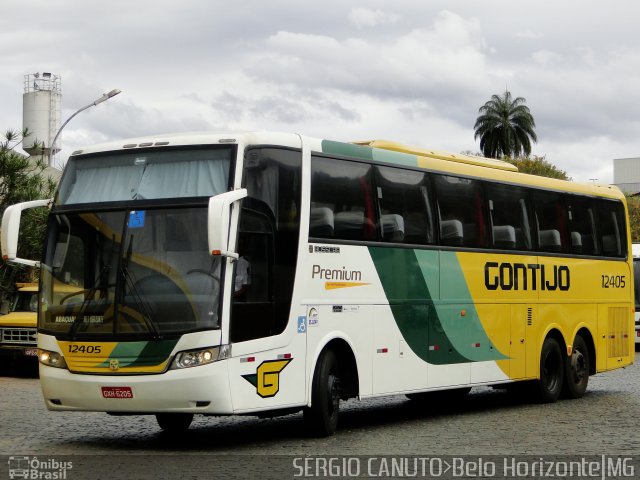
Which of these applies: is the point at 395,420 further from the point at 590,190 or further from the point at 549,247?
the point at 590,190

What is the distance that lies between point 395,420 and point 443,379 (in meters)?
0.84

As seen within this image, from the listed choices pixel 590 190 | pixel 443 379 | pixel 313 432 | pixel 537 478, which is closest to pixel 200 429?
pixel 313 432

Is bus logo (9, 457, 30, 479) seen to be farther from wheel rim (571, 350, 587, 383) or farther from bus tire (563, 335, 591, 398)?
wheel rim (571, 350, 587, 383)

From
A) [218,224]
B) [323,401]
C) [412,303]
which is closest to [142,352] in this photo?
[218,224]

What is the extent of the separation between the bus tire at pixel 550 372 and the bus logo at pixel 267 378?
7.13 metres

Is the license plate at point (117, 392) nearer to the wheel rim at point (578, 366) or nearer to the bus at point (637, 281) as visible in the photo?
the wheel rim at point (578, 366)

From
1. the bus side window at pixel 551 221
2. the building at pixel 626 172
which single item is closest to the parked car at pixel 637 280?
the bus side window at pixel 551 221

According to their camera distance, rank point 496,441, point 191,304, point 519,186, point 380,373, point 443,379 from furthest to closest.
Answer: point 519,186 < point 443,379 < point 380,373 < point 496,441 < point 191,304

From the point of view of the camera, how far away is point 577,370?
20.2 metres

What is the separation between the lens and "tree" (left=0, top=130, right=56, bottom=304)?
2870cm

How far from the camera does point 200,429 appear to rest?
1555cm

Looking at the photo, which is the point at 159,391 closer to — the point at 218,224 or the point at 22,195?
the point at 218,224

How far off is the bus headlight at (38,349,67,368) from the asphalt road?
86 centimetres

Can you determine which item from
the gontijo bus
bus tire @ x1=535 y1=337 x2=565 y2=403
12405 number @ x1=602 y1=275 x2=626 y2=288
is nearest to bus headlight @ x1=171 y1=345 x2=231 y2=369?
the gontijo bus
